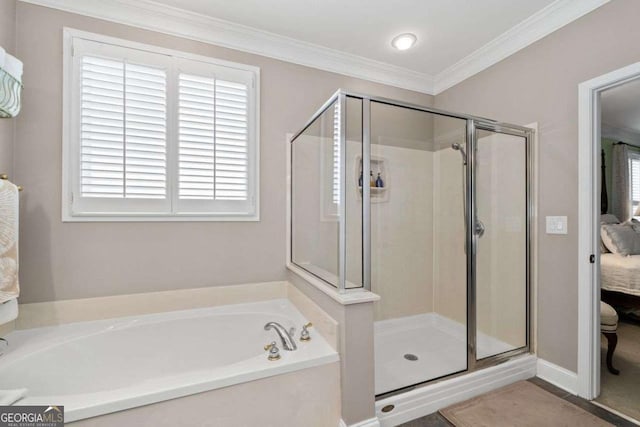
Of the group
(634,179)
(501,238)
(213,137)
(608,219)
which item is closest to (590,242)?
(501,238)

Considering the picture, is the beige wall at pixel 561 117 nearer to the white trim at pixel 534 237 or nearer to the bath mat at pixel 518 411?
the white trim at pixel 534 237

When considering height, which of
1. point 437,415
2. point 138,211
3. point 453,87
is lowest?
point 437,415

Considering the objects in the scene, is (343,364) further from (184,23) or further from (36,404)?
(184,23)

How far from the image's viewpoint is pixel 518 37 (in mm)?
2150

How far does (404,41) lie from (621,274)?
2.95 m

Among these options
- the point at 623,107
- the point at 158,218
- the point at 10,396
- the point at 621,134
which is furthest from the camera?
the point at 621,134

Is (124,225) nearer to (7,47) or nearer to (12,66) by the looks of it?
(12,66)

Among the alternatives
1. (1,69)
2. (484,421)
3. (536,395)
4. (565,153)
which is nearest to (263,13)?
(1,69)

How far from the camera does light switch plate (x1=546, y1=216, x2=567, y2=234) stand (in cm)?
187

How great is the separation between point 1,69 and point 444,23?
104 inches

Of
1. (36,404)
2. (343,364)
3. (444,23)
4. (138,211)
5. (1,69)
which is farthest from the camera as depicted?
(444,23)

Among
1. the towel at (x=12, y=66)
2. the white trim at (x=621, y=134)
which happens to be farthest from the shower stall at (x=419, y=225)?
the white trim at (x=621, y=134)

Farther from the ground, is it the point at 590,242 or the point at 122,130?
the point at 122,130

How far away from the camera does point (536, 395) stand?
1.78 meters
